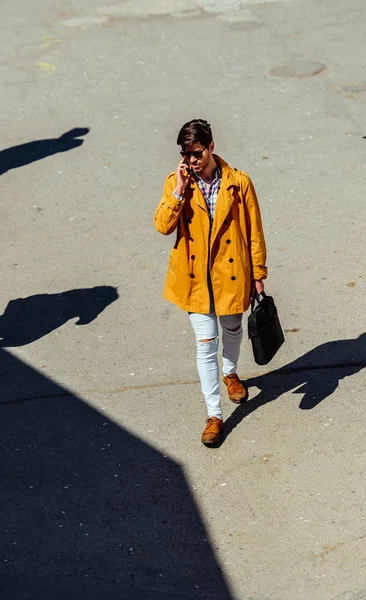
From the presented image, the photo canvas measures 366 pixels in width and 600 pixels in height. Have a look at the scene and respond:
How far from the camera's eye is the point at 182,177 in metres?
5.90

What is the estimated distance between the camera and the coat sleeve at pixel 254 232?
6.14m

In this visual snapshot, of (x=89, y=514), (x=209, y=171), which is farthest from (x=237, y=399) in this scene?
(x=209, y=171)

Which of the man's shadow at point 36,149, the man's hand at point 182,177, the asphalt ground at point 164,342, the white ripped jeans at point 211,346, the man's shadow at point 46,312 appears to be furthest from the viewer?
the man's shadow at point 36,149

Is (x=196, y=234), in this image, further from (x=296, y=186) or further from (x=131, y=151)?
(x=131, y=151)

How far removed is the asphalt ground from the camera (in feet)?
18.5

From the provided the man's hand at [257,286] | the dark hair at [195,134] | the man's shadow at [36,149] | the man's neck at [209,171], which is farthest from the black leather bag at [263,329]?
the man's shadow at [36,149]

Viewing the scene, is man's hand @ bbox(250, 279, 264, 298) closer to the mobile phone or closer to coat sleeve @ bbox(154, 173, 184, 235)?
coat sleeve @ bbox(154, 173, 184, 235)

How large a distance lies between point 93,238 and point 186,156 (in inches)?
153

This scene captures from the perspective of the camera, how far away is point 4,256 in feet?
30.9

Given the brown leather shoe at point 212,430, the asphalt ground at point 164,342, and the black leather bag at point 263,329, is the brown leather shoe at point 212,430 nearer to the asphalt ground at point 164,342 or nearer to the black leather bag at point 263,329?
the asphalt ground at point 164,342

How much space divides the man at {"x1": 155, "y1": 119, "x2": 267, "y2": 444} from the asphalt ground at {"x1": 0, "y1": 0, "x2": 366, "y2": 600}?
2.09 ft

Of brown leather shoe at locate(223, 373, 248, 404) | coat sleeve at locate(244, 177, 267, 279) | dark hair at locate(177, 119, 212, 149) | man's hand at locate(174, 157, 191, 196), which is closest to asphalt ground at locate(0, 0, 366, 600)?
brown leather shoe at locate(223, 373, 248, 404)

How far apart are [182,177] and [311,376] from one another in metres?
2.06

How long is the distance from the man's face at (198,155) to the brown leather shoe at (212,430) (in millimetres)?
1719
